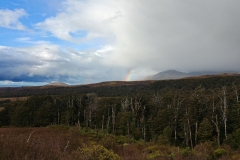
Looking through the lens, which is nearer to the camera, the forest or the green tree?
the green tree

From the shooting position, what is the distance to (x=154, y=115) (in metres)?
66.2

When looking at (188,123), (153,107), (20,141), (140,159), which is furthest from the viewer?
(153,107)

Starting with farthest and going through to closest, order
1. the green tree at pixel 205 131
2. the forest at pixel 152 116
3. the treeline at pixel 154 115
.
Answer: the treeline at pixel 154 115 → the forest at pixel 152 116 → the green tree at pixel 205 131

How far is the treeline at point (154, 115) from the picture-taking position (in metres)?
49.4

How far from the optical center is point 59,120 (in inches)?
3034

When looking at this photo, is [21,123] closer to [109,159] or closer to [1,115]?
[1,115]

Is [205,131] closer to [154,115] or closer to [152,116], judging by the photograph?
[152,116]

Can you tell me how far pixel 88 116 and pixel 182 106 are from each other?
3192cm

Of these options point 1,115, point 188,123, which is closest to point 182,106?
point 188,123

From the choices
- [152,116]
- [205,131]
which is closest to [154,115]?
[152,116]

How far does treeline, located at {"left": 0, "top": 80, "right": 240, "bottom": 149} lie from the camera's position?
162ft

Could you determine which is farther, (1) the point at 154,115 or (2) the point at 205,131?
(1) the point at 154,115

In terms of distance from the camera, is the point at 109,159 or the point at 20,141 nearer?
the point at 20,141

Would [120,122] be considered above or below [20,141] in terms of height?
below
